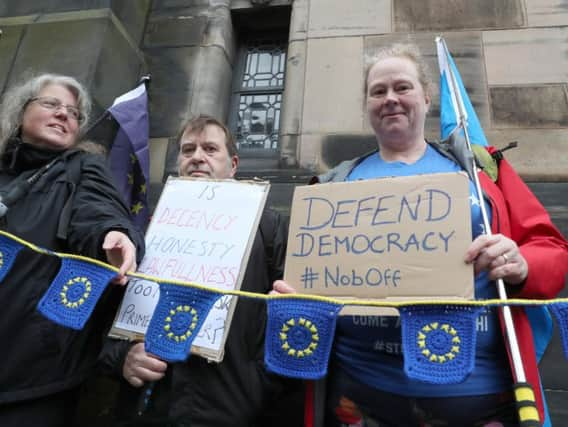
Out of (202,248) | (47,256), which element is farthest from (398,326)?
(47,256)

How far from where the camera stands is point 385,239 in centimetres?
127

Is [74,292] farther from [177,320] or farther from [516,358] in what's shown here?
[516,358]

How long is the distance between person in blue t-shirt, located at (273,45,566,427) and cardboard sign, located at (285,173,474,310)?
0.08m

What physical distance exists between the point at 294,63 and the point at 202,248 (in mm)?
2705

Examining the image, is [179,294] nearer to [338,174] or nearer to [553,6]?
[338,174]

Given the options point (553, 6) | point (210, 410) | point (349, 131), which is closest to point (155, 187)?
point (349, 131)

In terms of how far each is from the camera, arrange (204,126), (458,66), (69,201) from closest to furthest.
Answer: (69,201) < (204,126) < (458,66)

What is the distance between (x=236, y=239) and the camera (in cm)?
158

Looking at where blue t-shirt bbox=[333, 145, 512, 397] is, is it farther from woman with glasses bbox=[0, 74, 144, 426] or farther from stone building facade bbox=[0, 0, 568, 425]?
stone building facade bbox=[0, 0, 568, 425]

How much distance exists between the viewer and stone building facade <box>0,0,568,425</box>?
3318 millimetres

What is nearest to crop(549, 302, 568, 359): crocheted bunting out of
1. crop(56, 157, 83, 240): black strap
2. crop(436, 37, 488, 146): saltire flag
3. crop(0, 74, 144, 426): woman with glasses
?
crop(436, 37, 488, 146): saltire flag

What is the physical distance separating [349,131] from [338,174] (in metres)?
1.87

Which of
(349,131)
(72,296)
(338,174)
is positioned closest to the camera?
(72,296)

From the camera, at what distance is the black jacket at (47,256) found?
1.46m
